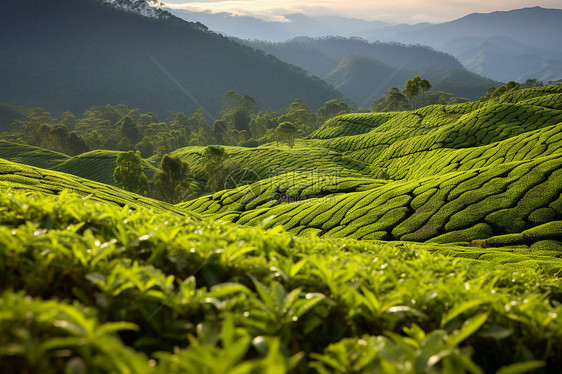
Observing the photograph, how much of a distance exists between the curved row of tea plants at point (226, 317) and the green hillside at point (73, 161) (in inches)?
2470

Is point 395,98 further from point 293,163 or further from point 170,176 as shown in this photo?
point 170,176

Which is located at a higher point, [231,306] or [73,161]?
[231,306]

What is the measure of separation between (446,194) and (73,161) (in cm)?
7057

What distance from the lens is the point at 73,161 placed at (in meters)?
61.7

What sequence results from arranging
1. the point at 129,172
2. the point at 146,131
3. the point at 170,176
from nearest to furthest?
the point at 129,172, the point at 170,176, the point at 146,131

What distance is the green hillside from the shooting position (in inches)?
2297

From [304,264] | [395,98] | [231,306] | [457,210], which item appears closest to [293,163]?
[457,210]

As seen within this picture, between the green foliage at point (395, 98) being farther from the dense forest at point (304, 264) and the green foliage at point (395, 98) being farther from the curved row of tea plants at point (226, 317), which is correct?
the curved row of tea plants at point (226, 317)

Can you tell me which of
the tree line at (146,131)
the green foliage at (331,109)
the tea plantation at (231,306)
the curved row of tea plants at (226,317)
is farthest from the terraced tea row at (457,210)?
the green foliage at (331,109)

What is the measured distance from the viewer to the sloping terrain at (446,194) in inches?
656

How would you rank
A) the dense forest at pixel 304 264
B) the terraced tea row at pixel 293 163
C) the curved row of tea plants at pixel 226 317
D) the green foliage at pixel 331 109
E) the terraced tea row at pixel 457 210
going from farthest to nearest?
the green foliage at pixel 331 109 → the terraced tea row at pixel 293 163 → the terraced tea row at pixel 457 210 → the dense forest at pixel 304 264 → the curved row of tea plants at pixel 226 317

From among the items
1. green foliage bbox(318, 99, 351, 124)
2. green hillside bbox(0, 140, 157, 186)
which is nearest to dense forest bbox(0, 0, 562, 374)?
green hillside bbox(0, 140, 157, 186)

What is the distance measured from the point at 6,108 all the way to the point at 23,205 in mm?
176570

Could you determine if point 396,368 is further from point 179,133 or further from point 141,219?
point 179,133
